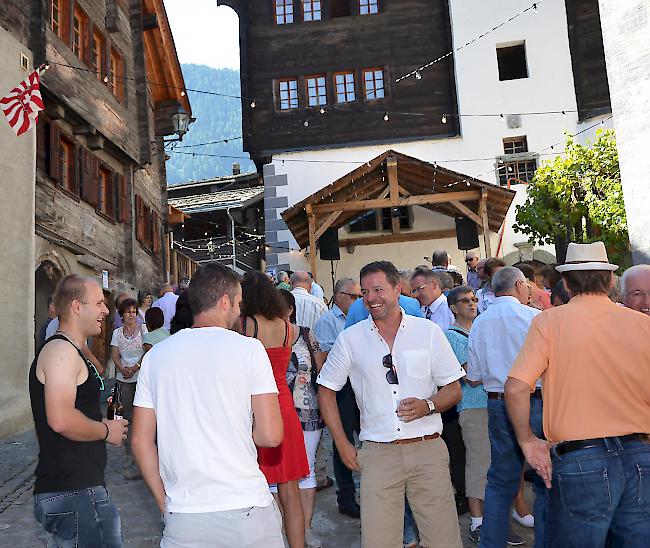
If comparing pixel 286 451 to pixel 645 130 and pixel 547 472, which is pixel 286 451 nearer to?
pixel 547 472

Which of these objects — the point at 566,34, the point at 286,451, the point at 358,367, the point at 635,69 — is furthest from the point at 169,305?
the point at 566,34

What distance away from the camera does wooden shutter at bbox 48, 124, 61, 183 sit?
13.0 m

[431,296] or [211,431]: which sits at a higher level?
[431,296]

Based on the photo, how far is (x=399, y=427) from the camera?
381cm

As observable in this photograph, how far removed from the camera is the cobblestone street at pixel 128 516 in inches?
211

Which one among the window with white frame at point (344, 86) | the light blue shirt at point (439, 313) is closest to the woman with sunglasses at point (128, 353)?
the light blue shirt at point (439, 313)

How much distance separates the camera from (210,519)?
257 cm

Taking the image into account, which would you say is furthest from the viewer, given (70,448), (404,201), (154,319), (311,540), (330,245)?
(330,245)

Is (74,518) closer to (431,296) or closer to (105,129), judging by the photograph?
(431,296)

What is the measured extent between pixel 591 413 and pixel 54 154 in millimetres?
12229

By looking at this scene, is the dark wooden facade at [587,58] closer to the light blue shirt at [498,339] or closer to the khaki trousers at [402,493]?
the light blue shirt at [498,339]

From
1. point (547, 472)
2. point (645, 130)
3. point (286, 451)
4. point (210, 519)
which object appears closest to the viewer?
point (210, 519)

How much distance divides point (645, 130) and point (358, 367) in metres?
7.29

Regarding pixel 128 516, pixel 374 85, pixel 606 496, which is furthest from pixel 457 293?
pixel 374 85
